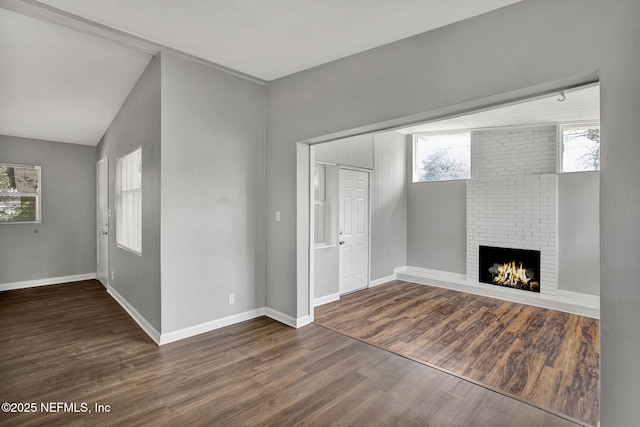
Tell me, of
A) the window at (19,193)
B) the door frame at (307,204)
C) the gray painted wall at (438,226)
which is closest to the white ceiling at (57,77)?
the window at (19,193)

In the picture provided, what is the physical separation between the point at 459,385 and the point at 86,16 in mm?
4250

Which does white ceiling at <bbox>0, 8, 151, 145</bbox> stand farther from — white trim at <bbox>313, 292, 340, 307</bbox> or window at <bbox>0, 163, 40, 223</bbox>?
white trim at <bbox>313, 292, 340, 307</bbox>

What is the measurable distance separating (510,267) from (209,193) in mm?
4787

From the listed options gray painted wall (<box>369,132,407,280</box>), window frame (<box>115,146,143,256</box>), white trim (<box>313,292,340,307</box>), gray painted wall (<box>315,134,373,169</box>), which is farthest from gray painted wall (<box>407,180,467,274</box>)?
window frame (<box>115,146,143,256</box>)

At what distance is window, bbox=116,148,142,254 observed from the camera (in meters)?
3.87

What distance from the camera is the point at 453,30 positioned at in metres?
2.45

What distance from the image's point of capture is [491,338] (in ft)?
11.1

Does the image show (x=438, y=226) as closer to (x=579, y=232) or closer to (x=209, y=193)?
(x=579, y=232)

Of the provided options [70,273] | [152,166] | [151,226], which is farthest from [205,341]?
[70,273]

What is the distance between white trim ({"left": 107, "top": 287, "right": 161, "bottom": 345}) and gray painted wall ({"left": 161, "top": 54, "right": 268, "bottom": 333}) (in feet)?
0.68

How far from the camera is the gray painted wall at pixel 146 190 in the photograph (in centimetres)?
320

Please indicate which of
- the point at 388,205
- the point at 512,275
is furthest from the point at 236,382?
the point at 512,275

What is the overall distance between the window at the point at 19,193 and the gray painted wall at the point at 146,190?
8.78ft

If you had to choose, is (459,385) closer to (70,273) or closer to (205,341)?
(205,341)
